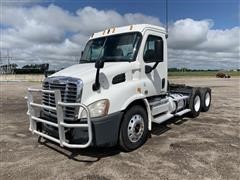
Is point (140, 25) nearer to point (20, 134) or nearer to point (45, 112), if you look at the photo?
point (45, 112)

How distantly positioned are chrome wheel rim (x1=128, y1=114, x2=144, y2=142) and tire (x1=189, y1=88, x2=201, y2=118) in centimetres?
372

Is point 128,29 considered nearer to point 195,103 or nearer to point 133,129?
point 133,129

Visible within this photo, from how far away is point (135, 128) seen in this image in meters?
5.62

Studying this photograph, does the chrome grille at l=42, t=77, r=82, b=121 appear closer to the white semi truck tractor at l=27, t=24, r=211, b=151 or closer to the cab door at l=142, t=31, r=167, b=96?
the white semi truck tractor at l=27, t=24, r=211, b=151

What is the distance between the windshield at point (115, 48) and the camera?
5848mm

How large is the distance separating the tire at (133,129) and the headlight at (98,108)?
2.14ft

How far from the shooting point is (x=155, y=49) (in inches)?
235

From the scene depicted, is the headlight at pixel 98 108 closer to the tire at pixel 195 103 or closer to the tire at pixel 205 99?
the tire at pixel 195 103

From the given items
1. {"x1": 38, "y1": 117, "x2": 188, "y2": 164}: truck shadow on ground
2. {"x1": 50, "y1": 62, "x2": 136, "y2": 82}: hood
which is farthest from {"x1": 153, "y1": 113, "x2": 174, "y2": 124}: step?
{"x1": 50, "y1": 62, "x2": 136, "y2": 82}: hood

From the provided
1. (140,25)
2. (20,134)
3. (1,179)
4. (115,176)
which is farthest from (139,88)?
(20,134)

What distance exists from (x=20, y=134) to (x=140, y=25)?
444cm

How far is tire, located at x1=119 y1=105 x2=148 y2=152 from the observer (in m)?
5.26

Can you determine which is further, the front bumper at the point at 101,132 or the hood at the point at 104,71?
the hood at the point at 104,71

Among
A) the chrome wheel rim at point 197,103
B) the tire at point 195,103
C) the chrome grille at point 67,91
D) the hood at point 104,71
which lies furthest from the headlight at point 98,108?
the chrome wheel rim at point 197,103
